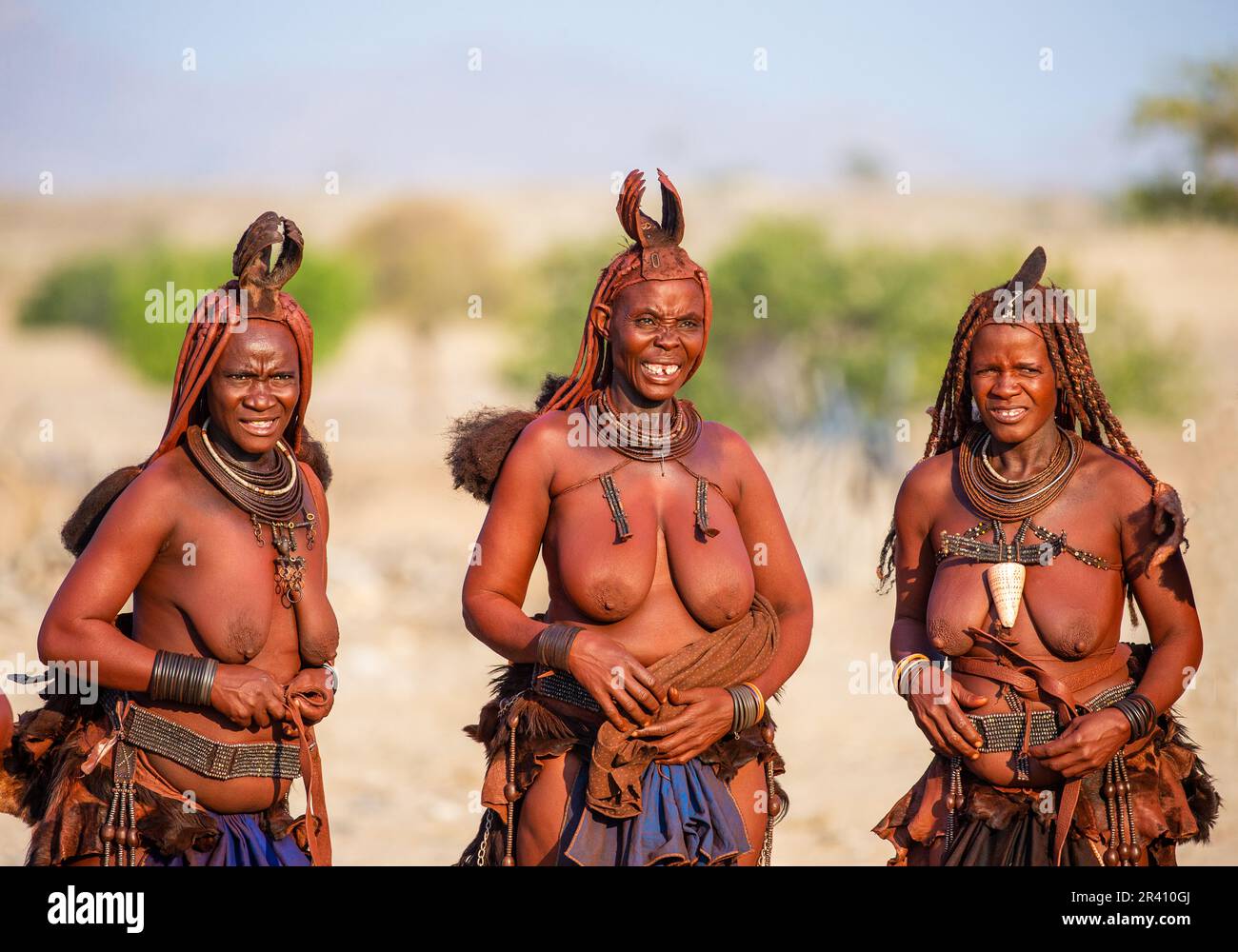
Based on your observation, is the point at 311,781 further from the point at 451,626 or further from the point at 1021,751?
the point at 451,626

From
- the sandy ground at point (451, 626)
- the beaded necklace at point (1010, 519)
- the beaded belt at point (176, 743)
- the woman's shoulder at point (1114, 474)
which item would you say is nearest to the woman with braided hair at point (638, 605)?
the beaded necklace at point (1010, 519)

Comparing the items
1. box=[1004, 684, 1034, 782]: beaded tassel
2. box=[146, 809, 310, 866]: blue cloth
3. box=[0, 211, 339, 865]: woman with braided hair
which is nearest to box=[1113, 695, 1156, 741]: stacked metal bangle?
box=[1004, 684, 1034, 782]: beaded tassel

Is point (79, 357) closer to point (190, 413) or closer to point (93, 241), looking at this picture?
point (93, 241)

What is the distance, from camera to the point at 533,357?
28438mm

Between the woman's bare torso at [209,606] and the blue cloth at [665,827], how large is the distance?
0.93 metres

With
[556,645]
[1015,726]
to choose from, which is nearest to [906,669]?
[1015,726]

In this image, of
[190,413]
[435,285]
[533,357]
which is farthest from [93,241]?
[190,413]

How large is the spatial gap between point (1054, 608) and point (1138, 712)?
0.39 meters

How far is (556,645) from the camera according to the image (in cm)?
505

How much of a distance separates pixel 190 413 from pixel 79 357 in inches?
1494

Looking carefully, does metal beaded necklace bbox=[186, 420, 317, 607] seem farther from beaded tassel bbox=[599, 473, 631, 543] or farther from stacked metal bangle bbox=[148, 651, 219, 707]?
beaded tassel bbox=[599, 473, 631, 543]

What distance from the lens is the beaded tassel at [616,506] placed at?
518 cm

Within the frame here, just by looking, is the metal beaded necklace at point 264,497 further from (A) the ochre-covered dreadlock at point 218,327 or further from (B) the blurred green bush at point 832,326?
(B) the blurred green bush at point 832,326

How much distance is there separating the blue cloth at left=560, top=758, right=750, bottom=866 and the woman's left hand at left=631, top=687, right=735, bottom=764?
82mm
